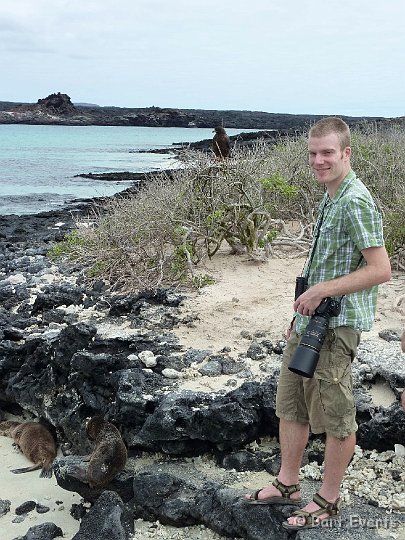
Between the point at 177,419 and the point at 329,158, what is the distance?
2145mm

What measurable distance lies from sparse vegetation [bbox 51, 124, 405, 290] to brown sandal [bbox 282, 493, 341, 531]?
390 centimetres

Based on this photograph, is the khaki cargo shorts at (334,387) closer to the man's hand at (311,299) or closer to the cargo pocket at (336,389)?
the cargo pocket at (336,389)

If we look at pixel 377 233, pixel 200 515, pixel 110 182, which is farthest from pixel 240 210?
pixel 110 182

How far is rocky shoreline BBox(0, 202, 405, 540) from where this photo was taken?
3.93 metres

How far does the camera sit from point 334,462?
3293mm

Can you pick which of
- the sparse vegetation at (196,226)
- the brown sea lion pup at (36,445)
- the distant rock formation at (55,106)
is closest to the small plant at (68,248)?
the sparse vegetation at (196,226)

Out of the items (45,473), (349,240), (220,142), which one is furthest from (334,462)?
(220,142)

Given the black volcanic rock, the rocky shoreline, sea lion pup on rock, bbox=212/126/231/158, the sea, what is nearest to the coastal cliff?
the black volcanic rock

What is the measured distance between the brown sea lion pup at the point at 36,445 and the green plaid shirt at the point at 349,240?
2.96 m

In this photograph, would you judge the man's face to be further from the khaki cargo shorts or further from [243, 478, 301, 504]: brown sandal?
[243, 478, 301, 504]: brown sandal

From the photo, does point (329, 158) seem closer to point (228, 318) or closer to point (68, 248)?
point (228, 318)

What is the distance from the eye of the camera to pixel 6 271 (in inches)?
373

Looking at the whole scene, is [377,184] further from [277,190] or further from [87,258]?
[87,258]

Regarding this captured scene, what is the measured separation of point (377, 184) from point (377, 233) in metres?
7.17
